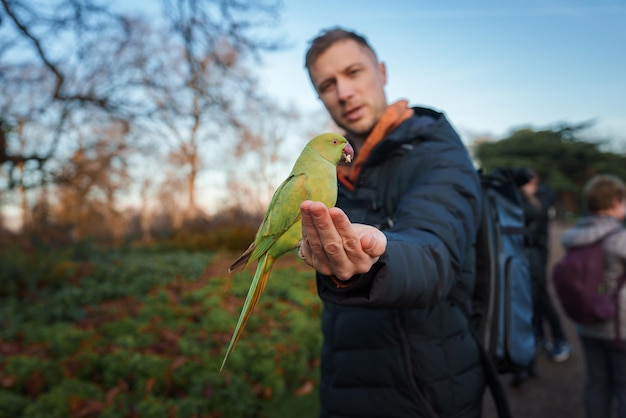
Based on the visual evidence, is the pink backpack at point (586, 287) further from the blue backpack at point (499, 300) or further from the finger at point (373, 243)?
the finger at point (373, 243)

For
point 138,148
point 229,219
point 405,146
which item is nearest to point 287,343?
point 405,146

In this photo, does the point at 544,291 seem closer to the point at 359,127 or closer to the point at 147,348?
the point at 359,127

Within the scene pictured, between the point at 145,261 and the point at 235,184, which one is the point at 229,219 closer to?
the point at 145,261

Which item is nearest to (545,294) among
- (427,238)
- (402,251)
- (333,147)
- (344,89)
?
(344,89)

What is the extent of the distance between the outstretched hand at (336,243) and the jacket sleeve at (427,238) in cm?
8

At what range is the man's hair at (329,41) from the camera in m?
2.04

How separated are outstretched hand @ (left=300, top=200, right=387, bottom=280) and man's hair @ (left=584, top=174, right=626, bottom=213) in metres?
3.80

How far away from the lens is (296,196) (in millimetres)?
1215

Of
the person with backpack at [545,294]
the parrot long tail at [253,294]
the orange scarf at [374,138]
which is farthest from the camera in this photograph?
the person with backpack at [545,294]

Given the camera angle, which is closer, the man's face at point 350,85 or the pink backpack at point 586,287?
the man's face at point 350,85

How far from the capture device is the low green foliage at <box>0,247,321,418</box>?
3932 millimetres

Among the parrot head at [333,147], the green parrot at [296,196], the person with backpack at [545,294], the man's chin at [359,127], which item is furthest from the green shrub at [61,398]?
the person with backpack at [545,294]

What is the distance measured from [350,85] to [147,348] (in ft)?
14.4

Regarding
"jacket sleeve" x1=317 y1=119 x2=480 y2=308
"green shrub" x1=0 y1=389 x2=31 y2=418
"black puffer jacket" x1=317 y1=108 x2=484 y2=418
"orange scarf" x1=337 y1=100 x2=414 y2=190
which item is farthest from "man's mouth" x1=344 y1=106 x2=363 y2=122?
"green shrub" x1=0 y1=389 x2=31 y2=418
